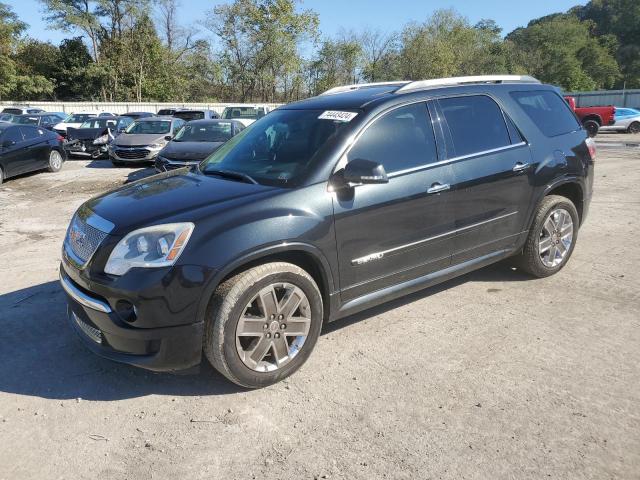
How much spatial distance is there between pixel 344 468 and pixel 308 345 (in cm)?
98

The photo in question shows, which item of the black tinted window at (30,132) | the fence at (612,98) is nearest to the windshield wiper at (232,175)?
the black tinted window at (30,132)

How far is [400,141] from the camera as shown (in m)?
3.85

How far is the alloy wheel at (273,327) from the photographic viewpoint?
3166 mm

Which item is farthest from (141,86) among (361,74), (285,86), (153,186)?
(153,186)

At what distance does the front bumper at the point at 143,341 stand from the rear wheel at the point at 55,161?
12.8 m

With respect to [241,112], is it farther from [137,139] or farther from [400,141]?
[400,141]

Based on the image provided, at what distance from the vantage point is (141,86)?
148 feet

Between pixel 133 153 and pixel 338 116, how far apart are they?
12089 mm

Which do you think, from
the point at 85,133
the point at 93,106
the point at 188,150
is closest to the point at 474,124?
the point at 188,150

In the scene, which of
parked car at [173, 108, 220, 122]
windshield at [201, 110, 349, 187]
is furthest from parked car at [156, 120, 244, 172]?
windshield at [201, 110, 349, 187]

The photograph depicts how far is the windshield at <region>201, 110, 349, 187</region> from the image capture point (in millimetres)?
3600

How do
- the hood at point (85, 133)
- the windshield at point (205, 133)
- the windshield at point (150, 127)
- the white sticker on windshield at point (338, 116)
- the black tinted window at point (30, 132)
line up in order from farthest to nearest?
1. the hood at point (85, 133)
2. the windshield at point (150, 127)
3. the black tinted window at point (30, 132)
4. the windshield at point (205, 133)
5. the white sticker on windshield at point (338, 116)

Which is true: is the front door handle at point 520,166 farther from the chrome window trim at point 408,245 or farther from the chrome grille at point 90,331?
the chrome grille at point 90,331

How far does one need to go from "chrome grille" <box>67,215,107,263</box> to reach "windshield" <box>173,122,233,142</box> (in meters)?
9.10
